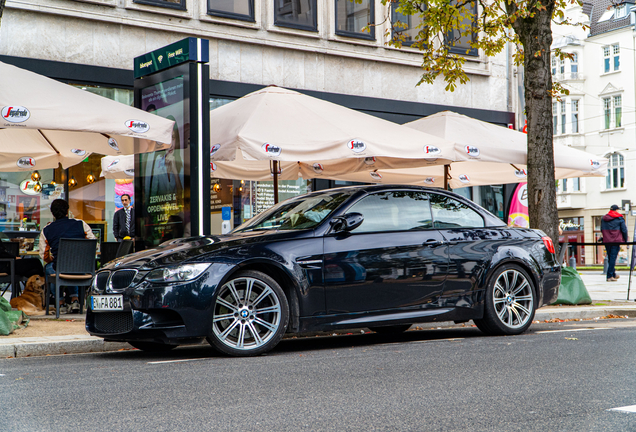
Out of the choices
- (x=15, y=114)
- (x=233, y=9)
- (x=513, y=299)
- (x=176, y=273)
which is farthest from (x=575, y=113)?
(x=176, y=273)

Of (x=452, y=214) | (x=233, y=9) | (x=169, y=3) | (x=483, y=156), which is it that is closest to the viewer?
(x=452, y=214)

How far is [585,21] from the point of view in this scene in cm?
5556

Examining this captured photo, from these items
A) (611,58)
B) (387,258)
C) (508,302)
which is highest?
(611,58)

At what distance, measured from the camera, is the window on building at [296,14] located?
16.5 m

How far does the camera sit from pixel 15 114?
854cm

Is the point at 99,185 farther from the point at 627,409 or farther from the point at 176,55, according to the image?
the point at 627,409

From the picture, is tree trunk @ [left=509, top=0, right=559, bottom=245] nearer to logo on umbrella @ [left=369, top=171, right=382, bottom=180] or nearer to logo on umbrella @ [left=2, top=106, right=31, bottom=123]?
logo on umbrella @ [left=369, top=171, right=382, bottom=180]

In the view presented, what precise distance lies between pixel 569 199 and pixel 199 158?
4853cm

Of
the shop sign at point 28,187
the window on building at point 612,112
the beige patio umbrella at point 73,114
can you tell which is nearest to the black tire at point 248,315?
the beige patio umbrella at point 73,114

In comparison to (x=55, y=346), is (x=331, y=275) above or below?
above

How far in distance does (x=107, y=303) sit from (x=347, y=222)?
222cm

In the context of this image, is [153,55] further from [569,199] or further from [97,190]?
[569,199]

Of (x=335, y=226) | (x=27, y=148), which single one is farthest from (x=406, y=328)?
(x=27, y=148)

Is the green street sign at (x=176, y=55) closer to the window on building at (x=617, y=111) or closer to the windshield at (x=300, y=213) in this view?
the windshield at (x=300, y=213)
